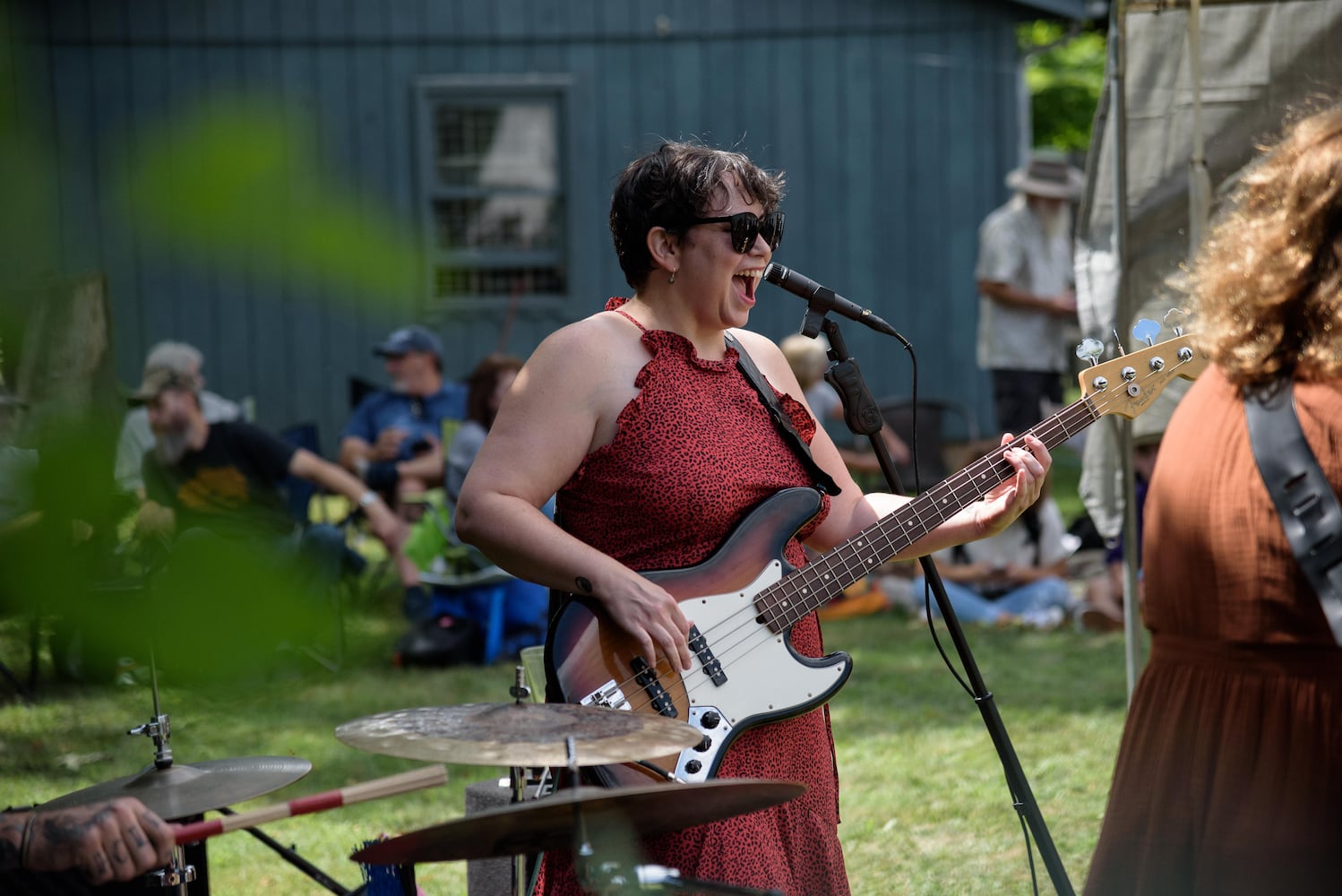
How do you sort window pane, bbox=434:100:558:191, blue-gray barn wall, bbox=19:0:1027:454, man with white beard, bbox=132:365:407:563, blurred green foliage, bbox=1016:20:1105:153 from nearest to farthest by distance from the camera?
1. man with white beard, bbox=132:365:407:563
2. blue-gray barn wall, bbox=19:0:1027:454
3. window pane, bbox=434:100:558:191
4. blurred green foliage, bbox=1016:20:1105:153

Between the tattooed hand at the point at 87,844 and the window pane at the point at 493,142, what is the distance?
10233 millimetres

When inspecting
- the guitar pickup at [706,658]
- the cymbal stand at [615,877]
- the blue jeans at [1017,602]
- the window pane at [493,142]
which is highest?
the window pane at [493,142]

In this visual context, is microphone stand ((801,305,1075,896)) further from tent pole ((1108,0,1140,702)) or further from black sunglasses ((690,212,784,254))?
tent pole ((1108,0,1140,702))

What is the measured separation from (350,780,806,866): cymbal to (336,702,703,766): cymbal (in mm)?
58

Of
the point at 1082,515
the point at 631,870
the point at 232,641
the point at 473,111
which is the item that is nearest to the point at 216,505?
the point at 232,641

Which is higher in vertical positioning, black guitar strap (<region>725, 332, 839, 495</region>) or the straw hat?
the straw hat

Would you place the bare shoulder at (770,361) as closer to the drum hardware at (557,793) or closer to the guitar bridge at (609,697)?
the guitar bridge at (609,697)

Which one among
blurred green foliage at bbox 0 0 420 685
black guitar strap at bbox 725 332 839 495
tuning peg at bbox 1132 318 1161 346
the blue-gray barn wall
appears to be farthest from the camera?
the blue-gray barn wall

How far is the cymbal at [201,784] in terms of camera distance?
2338 mm

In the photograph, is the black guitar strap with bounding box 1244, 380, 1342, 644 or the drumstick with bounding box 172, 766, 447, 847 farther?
the black guitar strap with bounding box 1244, 380, 1342, 644

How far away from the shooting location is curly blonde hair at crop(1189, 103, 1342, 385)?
6.21 ft

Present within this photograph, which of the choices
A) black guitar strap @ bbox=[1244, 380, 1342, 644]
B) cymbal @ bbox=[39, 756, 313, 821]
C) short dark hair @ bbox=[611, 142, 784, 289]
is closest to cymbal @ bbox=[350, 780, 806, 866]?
cymbal @ bbox=[39, 756, 313, 821]

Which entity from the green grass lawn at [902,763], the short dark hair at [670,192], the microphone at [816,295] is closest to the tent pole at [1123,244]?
the green grass lawn at [902,763]

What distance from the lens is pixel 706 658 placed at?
2.38 metres
